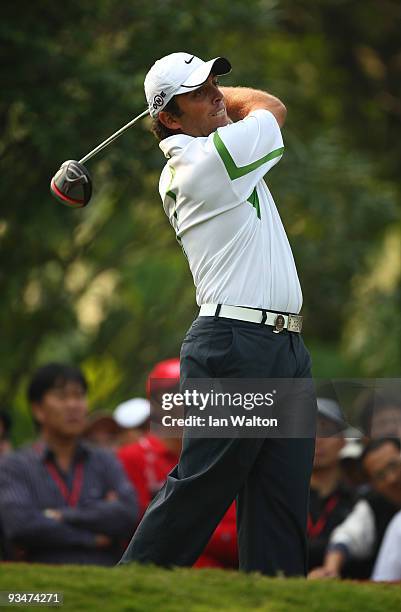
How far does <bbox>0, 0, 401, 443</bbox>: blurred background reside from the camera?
38.8 feet

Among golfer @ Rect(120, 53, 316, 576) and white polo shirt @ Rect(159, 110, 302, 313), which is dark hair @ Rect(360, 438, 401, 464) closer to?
golfer @ Rect(120, 53, 316, 576)

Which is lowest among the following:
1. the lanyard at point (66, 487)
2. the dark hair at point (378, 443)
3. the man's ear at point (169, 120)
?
the lanyard at point (66, 487)

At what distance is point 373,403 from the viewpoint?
765 centimetres

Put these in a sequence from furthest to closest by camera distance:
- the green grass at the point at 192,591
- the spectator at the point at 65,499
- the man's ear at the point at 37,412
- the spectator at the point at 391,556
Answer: the man's ear at the point at 37,412, the spectator at the point at 65,499, the spectator at the point at 391,556, the green grass at the point at 192,591

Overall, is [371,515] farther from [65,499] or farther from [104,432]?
[104,432]

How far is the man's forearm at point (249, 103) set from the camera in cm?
569

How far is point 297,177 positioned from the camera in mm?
15484

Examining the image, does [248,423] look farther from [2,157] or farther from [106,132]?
[2,157]

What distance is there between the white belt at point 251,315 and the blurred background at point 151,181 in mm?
6231

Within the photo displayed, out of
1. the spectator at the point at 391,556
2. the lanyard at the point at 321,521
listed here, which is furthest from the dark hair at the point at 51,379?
the spectator at the point at 391,556

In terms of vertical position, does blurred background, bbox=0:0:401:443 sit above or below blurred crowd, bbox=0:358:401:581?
above

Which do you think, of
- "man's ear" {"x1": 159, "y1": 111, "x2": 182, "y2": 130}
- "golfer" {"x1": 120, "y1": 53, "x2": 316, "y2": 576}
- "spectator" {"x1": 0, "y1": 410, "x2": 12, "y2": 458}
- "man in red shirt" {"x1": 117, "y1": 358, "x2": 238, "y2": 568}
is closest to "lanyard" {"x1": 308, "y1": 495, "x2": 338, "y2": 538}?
"man in red shirt" {"x1": 117, "y1": 358, "x2": 238, "y2": 568}

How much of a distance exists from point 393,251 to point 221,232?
1784cm

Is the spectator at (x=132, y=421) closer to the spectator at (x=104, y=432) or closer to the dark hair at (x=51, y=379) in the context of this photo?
the spectator at (x=104, y=432)
